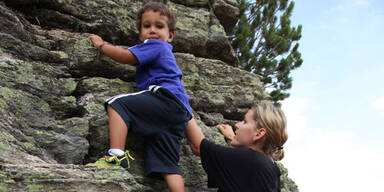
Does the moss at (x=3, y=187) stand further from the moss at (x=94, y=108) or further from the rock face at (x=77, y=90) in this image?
the moss at (x=94, y=108)

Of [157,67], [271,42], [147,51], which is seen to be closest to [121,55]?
[147,51]

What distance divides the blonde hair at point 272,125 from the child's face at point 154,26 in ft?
5.40

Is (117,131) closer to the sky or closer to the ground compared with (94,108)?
closer to the ground

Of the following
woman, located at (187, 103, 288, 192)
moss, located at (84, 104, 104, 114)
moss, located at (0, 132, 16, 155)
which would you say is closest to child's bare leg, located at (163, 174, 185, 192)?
woman, located at (187, 103, 288, 192)

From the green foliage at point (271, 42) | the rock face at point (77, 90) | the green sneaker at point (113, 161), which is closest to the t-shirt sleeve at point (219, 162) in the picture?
the rock face at point (77, 90)

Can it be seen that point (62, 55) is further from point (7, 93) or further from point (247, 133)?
point (247, 133)

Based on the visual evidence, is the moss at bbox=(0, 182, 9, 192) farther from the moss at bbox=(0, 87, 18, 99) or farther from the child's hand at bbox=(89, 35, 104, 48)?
the child's hand at bbox=(89, 35, 104, 48)

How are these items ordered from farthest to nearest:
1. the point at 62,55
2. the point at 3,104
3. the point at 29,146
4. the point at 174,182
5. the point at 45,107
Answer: the point at 62,55 < the point at 45,107 < the point at 174,182 < the point at 3,104 < the point at 29,146

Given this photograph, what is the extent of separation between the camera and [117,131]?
3.73 metres

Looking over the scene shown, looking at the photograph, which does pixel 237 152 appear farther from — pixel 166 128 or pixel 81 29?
pixel 81 29

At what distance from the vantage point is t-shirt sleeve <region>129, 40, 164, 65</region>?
4277 mm

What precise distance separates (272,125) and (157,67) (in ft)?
5.17

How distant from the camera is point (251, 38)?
15.1 m

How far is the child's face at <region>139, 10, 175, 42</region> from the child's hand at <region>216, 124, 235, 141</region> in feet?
5.69
